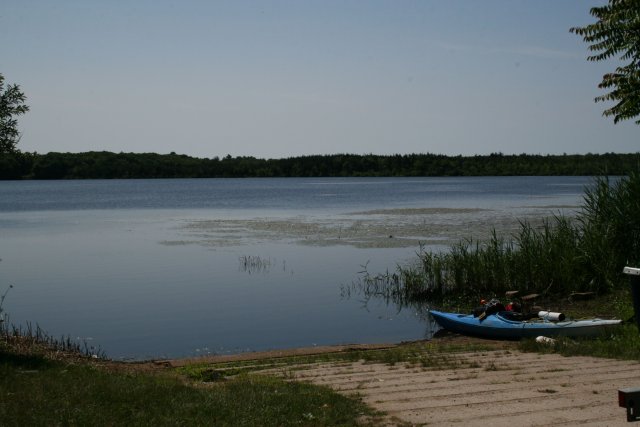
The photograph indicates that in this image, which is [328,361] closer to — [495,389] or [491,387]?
[491,387]

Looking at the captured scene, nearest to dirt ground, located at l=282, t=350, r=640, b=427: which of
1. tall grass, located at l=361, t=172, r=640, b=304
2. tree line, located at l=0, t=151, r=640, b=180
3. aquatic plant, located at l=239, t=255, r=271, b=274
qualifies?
tall grass, located at l=361, t=172, r=640, b=304

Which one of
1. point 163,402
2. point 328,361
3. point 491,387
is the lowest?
point 328,361

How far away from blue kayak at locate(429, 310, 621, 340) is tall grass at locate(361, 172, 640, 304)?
3.49 m

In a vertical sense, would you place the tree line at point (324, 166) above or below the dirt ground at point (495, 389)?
above

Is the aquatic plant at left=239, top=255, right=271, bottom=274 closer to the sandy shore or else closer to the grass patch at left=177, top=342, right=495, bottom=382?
the grass patch at left=177, top=342, right=495, bottom=382

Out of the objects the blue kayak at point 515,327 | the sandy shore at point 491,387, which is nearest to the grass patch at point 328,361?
the sandy shore at point 491,387

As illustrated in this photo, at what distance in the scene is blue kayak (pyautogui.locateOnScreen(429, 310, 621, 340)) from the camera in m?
12.7

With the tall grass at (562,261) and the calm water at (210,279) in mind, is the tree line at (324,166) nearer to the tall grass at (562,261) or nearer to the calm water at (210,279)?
the calm water at (210,279)

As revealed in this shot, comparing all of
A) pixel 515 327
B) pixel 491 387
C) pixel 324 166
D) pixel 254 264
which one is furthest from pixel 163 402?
pixel 324 166

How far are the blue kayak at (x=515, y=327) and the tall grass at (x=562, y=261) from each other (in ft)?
11.5

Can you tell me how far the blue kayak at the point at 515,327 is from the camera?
41.7 ft

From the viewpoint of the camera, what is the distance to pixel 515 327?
13.7 metres

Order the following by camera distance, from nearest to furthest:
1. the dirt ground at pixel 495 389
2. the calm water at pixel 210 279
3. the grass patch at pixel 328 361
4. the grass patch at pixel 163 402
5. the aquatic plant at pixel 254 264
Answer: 1. the dirt ground at pixel 495 389
2. the grass patch at pixel 163 402
3. the grass patch at pixel 328 361
4. the calm water at pixel 210 279
5. the aquatic plant at pixel 254 264

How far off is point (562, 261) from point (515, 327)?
4.75 meters
